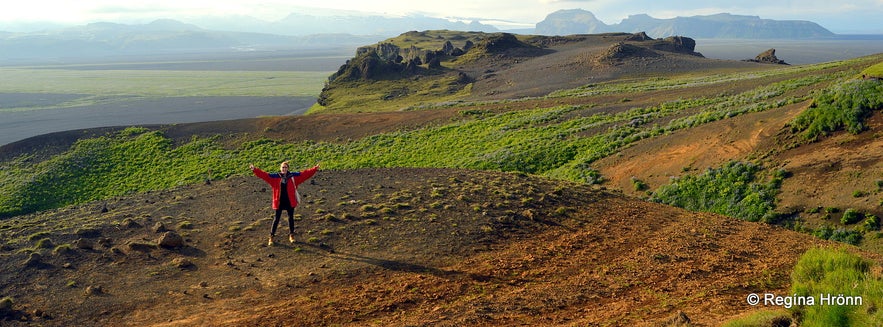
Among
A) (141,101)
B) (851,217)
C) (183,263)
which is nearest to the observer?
(183,263)

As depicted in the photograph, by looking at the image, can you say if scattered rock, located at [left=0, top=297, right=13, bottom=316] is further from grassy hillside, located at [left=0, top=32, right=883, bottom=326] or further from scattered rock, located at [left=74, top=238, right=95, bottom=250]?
scattered rock, located at [left=74, top=238, right=95, bottom=250]

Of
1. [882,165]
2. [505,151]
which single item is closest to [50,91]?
[505,151]

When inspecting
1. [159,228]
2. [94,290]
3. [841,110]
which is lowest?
[94,290]

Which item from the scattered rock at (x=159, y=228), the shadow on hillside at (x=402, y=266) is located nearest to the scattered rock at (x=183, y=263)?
the shadow on hillside at (x=402, y=266)

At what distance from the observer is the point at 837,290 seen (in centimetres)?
787

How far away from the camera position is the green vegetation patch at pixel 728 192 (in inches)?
707

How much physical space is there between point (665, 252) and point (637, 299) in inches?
125

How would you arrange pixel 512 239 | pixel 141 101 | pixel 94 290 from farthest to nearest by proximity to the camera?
pixel 141 101
pixel 512 239
pixel 94 290

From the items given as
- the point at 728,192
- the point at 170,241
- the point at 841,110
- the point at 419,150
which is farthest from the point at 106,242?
the point at 841,110

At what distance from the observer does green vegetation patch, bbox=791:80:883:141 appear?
67.4 ft

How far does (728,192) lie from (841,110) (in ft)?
20.4

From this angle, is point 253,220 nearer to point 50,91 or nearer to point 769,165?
point 769,165

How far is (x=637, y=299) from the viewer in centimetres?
1019

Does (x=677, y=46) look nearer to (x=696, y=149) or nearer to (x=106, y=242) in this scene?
(x=696, y=149)
